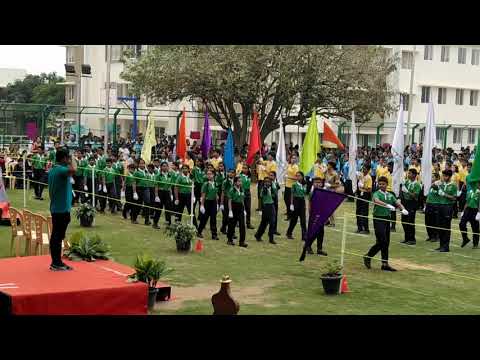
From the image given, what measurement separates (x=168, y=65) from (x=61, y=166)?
63.0ft

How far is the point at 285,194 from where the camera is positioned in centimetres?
1955

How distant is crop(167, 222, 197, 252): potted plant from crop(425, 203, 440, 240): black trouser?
5.22 m

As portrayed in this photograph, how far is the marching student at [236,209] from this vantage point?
50.6ft

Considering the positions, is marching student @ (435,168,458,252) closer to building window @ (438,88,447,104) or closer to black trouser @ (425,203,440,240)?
black trouser @ (425,203,440,240)

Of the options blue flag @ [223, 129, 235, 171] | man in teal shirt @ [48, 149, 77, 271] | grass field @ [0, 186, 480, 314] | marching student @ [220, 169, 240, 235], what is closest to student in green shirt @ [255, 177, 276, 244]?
grass field @ [0, 186, 480, 314]

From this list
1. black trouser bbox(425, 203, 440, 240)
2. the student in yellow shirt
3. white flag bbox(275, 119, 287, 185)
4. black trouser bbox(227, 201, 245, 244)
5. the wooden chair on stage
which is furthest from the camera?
the student in yellow shirt

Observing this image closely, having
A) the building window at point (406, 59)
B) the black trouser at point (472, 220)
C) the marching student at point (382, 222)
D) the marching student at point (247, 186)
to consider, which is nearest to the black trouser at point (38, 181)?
the marching student at point (247, 186)

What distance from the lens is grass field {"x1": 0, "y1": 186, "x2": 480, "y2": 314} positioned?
1051 cm

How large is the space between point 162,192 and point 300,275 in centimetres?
590

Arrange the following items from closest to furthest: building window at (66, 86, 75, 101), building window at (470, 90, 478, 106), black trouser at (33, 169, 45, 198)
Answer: black trouser at (33, 169, 45, 198), building window at (470, 90, 478, 106), building window at (66, 86, 75, 101)

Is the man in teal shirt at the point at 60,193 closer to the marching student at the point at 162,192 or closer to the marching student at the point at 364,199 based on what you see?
the marching student at the point at 162,192
